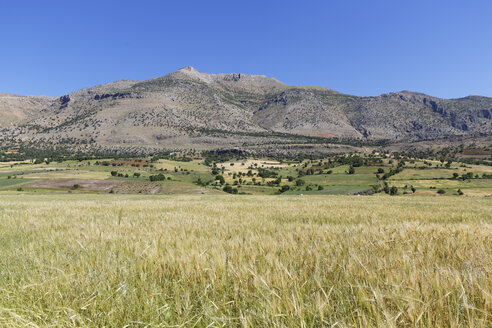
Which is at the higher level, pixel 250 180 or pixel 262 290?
pixel 262 290

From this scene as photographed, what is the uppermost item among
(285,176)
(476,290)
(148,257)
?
(476,290)

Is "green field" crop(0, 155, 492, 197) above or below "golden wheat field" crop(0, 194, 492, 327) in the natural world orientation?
below

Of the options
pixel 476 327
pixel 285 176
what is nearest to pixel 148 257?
pixel 476 327

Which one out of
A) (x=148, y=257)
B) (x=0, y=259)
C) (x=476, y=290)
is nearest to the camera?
(x=476, y=290)

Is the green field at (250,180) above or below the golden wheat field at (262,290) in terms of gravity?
below

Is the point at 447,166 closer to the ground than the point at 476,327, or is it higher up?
closer to the ground

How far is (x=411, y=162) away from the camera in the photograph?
529 feet

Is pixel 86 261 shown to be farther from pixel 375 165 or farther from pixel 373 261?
pixel 375 165

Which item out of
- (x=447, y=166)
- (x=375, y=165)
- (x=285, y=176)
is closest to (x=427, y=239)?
(x=285, y=176)

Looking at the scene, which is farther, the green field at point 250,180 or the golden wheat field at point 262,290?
the green field at point 250,180

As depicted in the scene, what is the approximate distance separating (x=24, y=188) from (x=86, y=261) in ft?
314

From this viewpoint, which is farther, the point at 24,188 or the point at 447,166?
the point at 447,166

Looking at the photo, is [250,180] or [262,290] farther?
[250,180]

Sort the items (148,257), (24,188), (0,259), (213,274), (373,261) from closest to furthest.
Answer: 1. (213,274)
2. (373,261)
3. (148,257)
4. (0,259)
5. (24,188)
